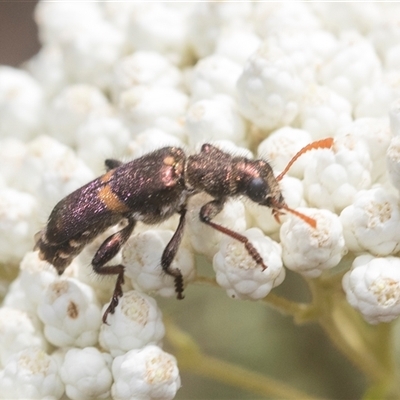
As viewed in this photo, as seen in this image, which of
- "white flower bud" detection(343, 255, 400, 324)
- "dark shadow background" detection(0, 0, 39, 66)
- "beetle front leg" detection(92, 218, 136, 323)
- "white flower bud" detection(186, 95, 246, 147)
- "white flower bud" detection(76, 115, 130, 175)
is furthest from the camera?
"dark shadow background" detection(0, 0, 39, 66)

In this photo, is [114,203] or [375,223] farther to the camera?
[114,203]

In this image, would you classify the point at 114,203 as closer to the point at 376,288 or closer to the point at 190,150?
the point at 190,150

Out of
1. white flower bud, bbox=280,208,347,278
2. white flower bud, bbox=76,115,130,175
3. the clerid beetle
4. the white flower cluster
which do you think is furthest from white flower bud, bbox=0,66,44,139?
white flower bud, bbox=280,208,347,278

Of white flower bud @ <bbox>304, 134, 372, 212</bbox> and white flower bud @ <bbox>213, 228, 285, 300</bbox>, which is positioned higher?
white flower bud @ <bbox>304, 134, 372, 212</bbox>

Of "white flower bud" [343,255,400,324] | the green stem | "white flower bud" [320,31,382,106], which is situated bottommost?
the green stem

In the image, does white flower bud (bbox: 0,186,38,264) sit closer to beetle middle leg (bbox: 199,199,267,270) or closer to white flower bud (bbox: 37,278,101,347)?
white flower bud (bbox: 37,278,101,347)

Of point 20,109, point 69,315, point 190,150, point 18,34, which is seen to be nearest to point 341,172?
point 190,150
